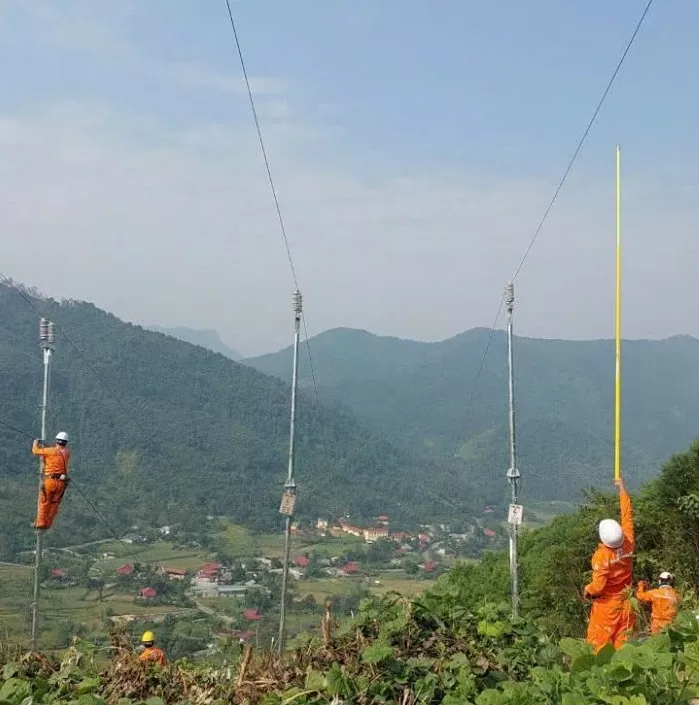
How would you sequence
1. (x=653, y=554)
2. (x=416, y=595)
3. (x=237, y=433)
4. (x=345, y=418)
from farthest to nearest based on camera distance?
(x=345, y=418)
(x=237, y=433)
(x=653, y=554)
(x=416, y=595)

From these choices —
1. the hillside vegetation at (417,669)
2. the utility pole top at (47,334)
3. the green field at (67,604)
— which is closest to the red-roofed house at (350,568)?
the green field at (67,604)

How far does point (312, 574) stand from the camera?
194 feet

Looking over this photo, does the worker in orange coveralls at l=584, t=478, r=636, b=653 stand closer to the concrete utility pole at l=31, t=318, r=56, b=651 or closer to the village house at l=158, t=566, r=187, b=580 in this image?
the concrete utility pole at l=31, t=318, r=56, b=651

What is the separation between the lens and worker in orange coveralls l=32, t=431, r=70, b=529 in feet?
38.0

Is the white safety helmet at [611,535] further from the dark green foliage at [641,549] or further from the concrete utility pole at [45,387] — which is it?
the concrete utility pole at [45,387]

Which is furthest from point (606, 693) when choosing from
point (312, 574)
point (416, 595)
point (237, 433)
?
point (237, 433)

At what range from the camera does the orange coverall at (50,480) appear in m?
11.6

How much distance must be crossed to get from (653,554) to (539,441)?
162 meters

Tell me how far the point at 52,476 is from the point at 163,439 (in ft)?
273

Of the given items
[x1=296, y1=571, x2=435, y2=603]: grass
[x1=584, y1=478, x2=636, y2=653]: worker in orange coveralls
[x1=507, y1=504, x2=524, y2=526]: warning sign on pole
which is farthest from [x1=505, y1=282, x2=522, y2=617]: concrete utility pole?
[x1=296, y1=571, x2=435, y2=603]: grass

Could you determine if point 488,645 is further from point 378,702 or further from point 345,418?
point 345,418

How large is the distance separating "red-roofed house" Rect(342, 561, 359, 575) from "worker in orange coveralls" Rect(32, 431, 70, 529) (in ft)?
→ 169

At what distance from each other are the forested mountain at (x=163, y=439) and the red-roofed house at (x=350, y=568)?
1233 cm

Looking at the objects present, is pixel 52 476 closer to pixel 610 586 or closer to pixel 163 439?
pixel 610 586
